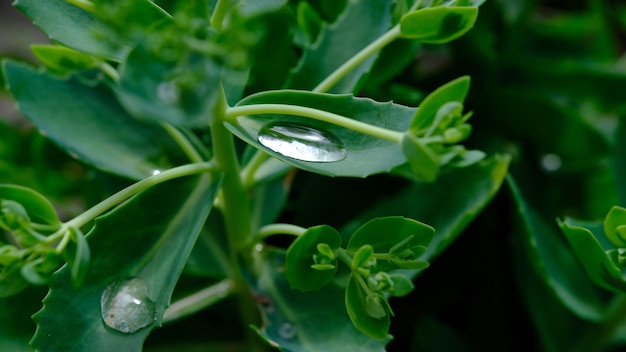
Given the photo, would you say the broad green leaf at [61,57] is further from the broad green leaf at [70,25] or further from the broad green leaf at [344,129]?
the broad green leaf at [344,129]

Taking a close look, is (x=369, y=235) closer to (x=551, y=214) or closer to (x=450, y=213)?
(x=450, y=213)

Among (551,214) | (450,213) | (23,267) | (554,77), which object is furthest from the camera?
(554,77)

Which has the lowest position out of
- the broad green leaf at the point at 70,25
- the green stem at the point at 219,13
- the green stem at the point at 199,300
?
the green stem at the point at 199,300

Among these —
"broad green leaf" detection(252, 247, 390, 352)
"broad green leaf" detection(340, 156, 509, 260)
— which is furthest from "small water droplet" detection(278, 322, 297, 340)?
"broad green leaf" detection(340, 156, 509, 260)

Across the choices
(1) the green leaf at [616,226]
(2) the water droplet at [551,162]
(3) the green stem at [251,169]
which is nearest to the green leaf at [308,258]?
(3) the green stem at [251,169]

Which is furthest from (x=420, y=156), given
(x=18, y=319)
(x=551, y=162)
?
(x=551, y=162)

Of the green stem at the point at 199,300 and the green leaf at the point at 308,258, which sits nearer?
the green leaf at the point at 308,258

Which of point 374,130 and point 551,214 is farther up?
point 374,130

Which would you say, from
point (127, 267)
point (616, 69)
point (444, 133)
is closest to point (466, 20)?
point (444, 133)
